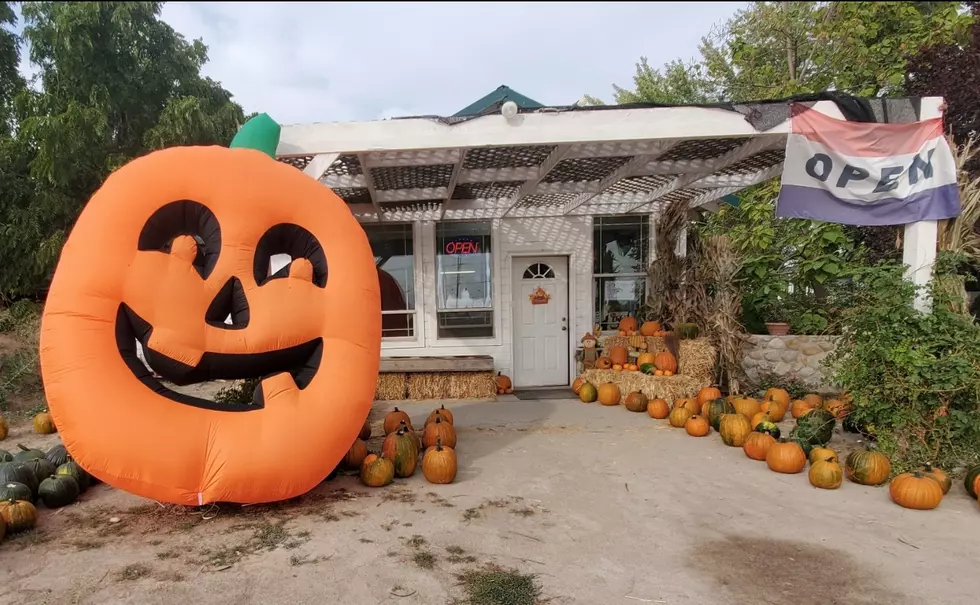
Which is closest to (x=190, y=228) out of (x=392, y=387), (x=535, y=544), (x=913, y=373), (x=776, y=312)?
(x=535, y=544)

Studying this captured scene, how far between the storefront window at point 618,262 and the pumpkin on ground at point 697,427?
10.2 feet

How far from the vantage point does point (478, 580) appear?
281cm

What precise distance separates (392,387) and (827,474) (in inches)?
213

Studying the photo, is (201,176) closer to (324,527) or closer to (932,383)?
(324,527)

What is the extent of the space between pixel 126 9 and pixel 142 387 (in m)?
10.6

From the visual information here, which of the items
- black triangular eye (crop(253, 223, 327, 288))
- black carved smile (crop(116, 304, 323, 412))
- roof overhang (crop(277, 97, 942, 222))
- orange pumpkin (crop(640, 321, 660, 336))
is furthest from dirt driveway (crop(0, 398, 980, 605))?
orange pumpkin (crop(640, 321, 660, 336))

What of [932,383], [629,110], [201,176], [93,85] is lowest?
[932,383]

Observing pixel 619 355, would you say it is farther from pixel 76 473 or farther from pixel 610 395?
pixel 76 473

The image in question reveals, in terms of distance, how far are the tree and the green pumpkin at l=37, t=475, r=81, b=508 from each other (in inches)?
284

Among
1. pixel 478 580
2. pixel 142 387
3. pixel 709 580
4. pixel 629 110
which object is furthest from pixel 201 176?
pixel 709 580

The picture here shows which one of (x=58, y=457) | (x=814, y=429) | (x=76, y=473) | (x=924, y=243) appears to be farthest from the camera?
(x=814, y=429)

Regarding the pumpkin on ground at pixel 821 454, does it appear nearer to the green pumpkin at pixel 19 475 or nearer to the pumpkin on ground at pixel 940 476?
the pumpkin on ground at pixel 940 476

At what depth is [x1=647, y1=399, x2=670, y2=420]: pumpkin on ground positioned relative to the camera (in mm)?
6387

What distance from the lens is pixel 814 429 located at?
4816 mm
